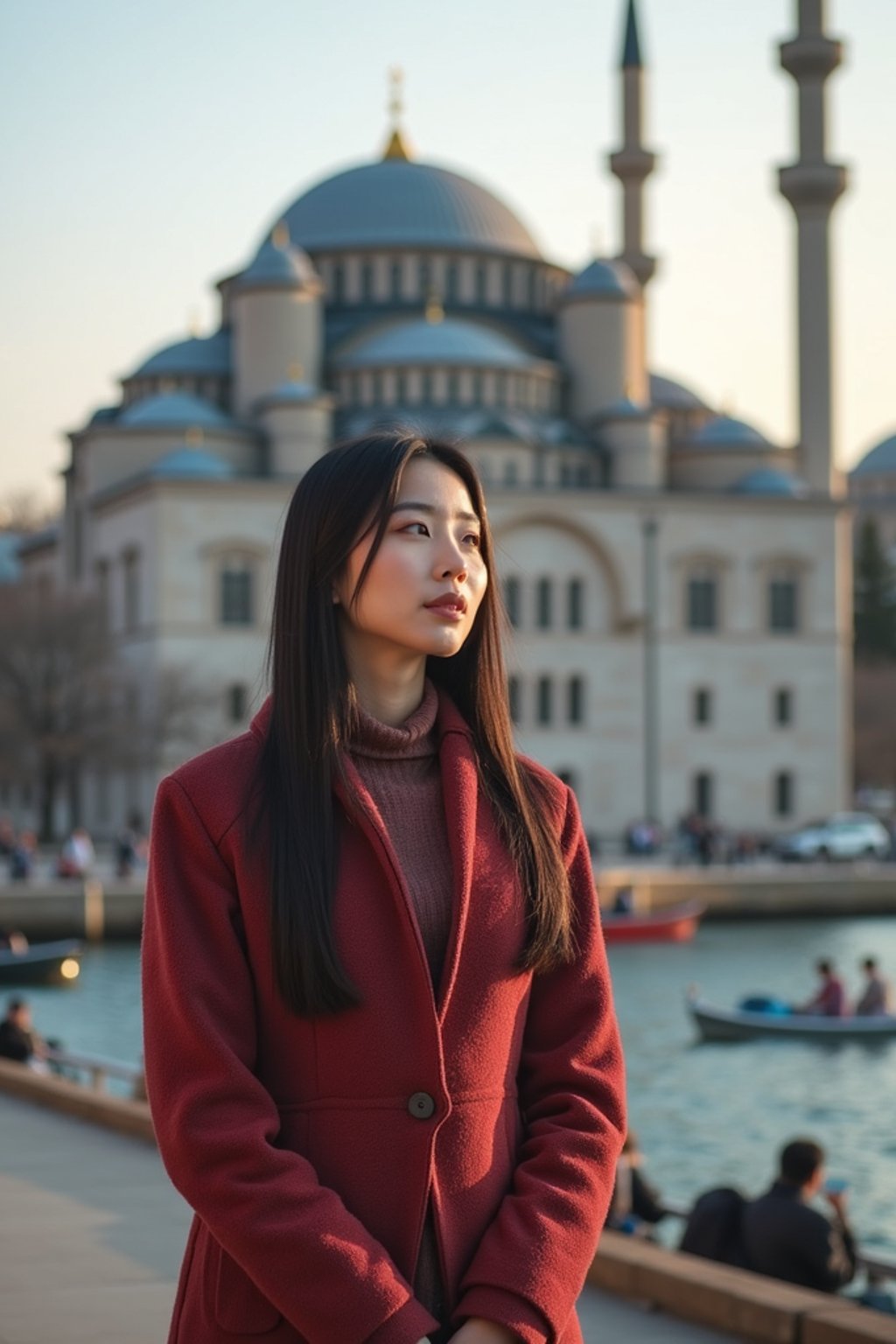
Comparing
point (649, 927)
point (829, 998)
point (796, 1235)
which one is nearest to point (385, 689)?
point (796, 1235)

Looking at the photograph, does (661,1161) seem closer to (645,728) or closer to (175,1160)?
(175,1160)

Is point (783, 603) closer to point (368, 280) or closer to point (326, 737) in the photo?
point (368, 280)

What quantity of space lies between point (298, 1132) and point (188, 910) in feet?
1.06

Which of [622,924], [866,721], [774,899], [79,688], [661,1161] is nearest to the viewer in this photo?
[661,1161]

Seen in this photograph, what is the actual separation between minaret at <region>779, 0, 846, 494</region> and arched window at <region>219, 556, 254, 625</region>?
14562mm

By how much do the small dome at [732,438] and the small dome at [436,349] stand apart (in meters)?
5.28

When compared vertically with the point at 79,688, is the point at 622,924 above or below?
below

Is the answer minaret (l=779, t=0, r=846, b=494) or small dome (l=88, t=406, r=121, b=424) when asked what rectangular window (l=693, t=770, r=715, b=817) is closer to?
minaret (l=779, t=0, r=846, b=494)

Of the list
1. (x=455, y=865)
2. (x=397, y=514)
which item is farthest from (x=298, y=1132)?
(x=397, y=514)

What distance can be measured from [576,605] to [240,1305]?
176 ft

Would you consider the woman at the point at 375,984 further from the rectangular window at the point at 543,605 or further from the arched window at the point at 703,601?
the arched window at the point at 703,601

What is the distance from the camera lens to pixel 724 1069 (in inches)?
910

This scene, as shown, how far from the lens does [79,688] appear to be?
50.1 metres

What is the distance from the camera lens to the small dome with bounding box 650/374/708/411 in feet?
227
